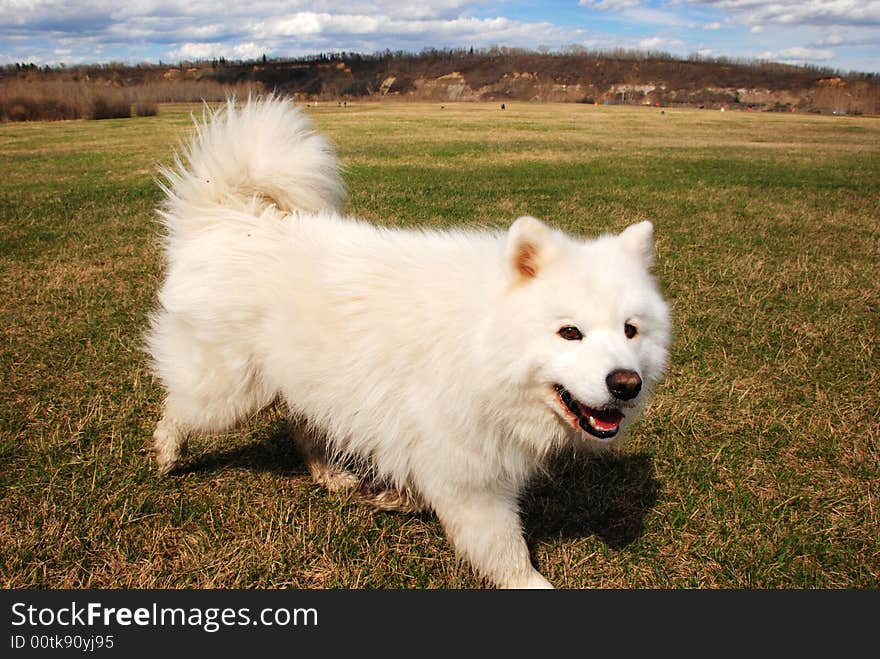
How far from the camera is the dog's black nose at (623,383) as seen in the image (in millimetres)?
2102

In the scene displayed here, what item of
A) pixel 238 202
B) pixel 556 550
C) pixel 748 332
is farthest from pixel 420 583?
pixel 748 332

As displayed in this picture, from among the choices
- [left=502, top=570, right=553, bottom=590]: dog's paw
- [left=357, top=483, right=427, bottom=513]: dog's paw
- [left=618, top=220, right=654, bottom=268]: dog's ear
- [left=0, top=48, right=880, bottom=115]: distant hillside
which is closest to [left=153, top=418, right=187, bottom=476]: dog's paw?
[left=357, top=483, right=427, bottom=513]: dog's paw

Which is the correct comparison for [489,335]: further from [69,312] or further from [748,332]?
[69,312]

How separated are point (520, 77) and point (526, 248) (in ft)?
423

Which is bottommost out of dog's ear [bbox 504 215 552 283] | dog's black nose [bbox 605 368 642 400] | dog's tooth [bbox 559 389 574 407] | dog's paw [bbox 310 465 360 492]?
dog's paw [bbox 310 465 360 492]

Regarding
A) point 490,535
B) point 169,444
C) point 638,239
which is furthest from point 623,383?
point 169,444

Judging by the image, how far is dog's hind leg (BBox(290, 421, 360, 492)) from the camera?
3.45 metres

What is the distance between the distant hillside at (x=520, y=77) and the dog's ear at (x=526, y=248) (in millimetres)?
93747

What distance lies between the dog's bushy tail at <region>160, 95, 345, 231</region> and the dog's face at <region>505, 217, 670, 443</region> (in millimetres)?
1490

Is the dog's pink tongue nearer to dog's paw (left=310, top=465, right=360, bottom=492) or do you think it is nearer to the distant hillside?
dog's paw (left=310, top=465, right=360, bottom=492)

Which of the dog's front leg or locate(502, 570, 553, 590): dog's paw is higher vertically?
the dog's front leg

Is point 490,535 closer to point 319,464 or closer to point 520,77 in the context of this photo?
point 319,464

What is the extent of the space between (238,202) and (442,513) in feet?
6.35

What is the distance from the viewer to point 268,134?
3.24 meters
